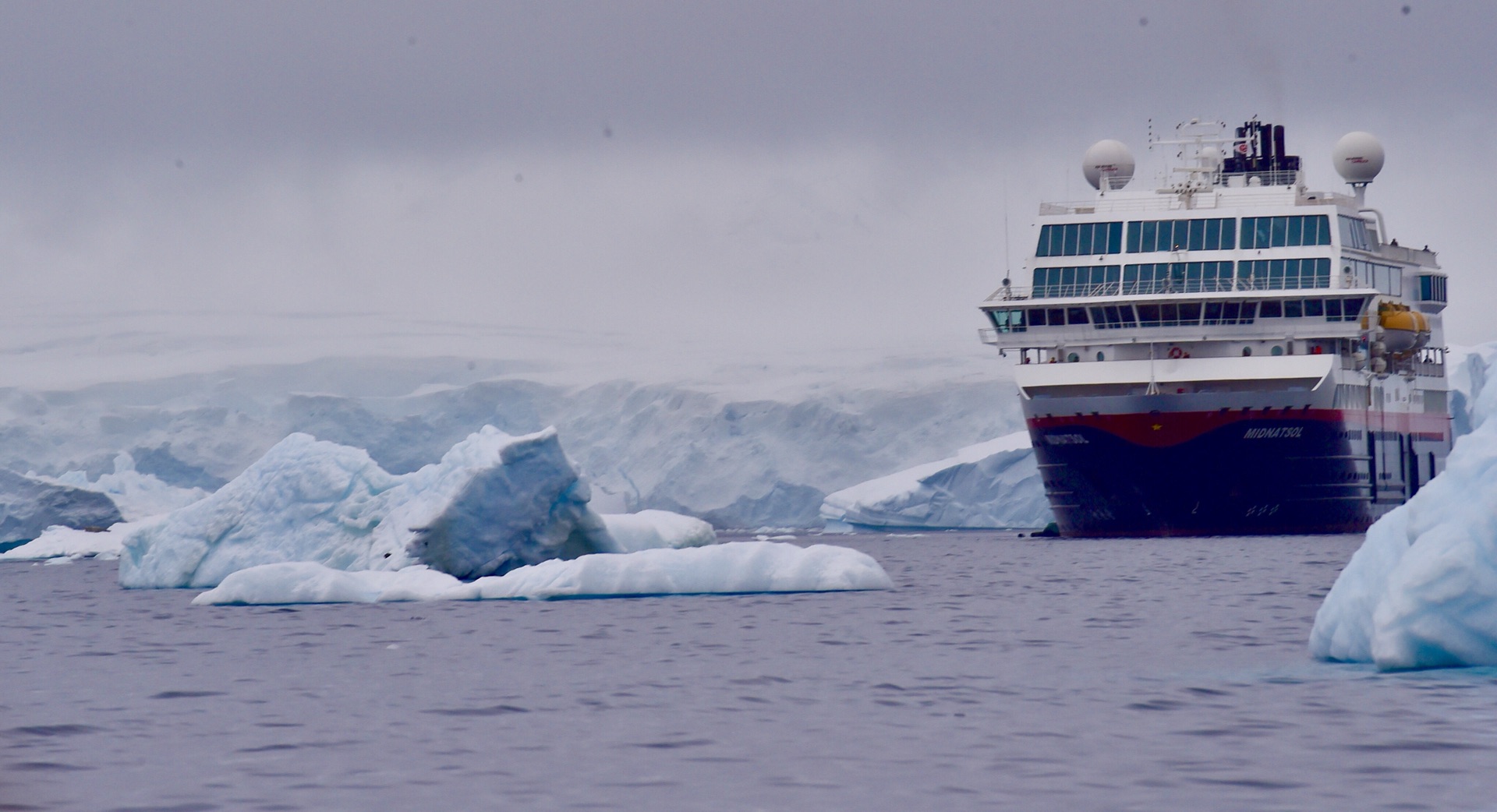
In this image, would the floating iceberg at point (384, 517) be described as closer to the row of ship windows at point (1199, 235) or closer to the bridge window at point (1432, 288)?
the row of ship windows at point (1199, 235)

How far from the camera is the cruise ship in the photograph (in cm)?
5216

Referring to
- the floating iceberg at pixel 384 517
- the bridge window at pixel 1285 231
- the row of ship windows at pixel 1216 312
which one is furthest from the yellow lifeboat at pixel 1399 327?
the floating iceberg at pixel 384 517

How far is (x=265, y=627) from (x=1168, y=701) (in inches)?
561

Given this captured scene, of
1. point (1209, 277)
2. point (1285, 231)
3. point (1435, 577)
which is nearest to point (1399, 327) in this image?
point (1285, 231)

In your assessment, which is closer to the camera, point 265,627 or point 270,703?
point 270,703

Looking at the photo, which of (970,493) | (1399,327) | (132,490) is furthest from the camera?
(970,493)

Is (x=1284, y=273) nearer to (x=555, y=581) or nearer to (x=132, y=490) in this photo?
(x=555, y=581)

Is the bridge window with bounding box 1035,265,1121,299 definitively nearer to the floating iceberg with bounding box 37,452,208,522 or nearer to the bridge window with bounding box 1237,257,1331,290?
the bridge window with bounding box 1237,257,1331,290

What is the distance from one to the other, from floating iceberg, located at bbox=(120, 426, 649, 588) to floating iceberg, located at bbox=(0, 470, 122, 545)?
1458 inches

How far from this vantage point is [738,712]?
15.9m

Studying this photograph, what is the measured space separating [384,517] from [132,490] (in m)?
46.2

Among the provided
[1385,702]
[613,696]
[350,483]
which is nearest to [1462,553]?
[1385,702]

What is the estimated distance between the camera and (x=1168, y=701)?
15.8 metres

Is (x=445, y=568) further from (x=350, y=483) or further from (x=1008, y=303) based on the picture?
(x=1008, y=303)
